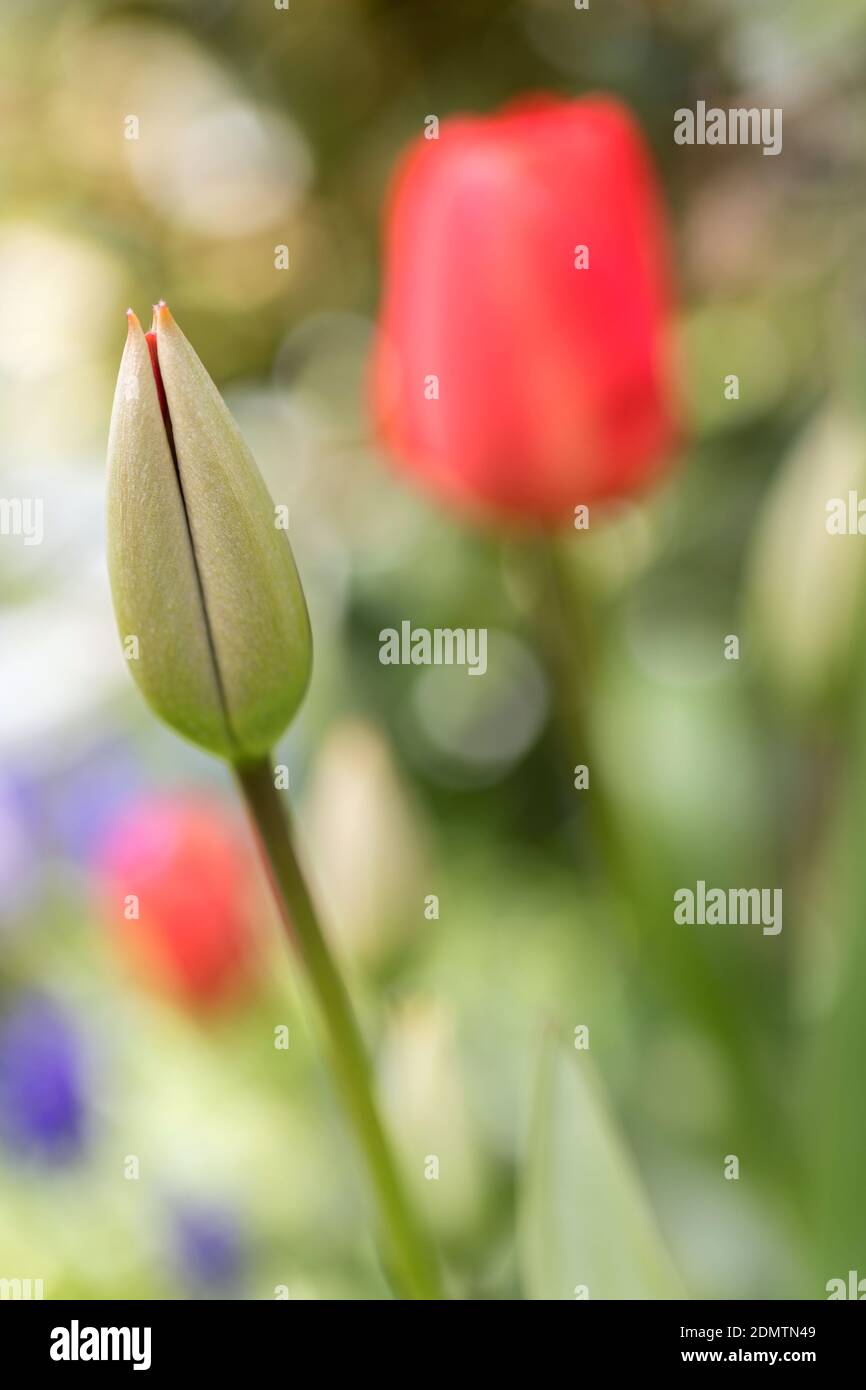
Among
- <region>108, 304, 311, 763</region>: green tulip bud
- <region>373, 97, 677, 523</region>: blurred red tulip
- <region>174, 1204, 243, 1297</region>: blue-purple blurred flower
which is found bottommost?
<region>174, 1204, 243, 1297</region>: blue-purple blurred flower

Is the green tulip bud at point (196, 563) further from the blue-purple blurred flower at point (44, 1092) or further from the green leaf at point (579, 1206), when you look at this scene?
the blue-purple blurred flower at point (44, 1092)

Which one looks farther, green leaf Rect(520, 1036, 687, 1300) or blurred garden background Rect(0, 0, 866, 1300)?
blurred garden background Rect(0, 0, 866, 1300)

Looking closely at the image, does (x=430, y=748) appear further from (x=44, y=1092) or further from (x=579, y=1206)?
(x=579, y=1206)

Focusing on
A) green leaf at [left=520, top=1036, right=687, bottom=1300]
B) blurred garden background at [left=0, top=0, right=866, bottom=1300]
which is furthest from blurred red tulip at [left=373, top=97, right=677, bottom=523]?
green leaf at [left=520, top=1036, right=687, bottom=1300]

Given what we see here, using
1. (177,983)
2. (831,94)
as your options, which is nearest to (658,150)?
(831,94)

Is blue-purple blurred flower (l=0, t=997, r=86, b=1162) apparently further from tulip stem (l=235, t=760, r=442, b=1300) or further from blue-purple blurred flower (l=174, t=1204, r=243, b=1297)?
tulip stem (l=235, t=760, r=442, b=1300)

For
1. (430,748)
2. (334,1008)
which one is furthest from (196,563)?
(430,748)

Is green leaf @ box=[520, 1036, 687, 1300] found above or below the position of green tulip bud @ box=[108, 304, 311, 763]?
below

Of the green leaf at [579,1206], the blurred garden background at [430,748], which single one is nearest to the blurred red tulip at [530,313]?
the blurred garden background at [430,748]
